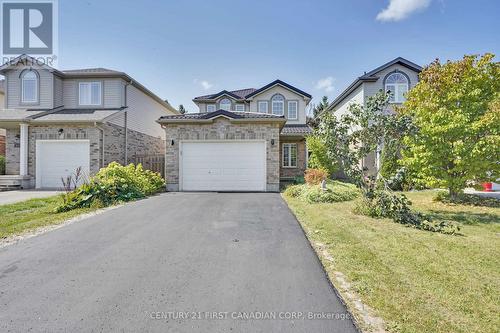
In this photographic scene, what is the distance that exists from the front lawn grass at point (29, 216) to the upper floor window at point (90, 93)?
8.96 m

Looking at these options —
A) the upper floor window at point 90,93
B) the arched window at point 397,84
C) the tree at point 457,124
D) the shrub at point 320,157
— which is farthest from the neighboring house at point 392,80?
the upper floor window at point 90,93

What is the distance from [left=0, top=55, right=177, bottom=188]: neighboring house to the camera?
14102mm

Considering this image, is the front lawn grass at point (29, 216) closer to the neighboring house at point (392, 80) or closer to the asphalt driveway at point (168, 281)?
the asphalt driveway at point (168, 281)

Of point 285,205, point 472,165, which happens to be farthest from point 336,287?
point 472,165

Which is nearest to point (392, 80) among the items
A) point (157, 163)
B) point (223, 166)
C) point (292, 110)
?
point (292, 110)

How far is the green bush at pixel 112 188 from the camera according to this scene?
891cm

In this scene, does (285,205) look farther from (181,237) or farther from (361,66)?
(361,66)

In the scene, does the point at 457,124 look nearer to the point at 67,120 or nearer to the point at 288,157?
the point at 288,157

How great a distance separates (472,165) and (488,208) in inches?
62.8

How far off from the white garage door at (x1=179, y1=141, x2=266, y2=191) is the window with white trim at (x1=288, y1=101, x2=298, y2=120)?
7.63 metres

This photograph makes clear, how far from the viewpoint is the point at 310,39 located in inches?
558
